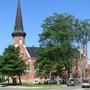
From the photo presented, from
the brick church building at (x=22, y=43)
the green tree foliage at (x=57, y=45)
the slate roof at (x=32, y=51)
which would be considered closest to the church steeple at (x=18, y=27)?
the brick church building at (x=22, y=43)

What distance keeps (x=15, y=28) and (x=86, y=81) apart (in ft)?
205

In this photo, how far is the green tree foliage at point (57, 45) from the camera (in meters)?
88.4

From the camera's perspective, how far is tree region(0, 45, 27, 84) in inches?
3327

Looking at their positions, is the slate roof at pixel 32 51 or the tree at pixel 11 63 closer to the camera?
the tree at pixel 11 63

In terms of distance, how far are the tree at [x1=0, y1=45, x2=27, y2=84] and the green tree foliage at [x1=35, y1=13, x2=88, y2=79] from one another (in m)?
5.56

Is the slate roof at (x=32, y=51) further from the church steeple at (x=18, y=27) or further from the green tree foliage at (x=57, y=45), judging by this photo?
the green tree foliage at (x=57, y=45)

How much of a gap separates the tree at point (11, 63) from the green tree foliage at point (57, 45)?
556 cm

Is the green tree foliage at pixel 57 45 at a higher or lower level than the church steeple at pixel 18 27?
lower

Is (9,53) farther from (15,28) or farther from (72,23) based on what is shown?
(15,28)

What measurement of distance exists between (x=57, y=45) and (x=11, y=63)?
1201cm

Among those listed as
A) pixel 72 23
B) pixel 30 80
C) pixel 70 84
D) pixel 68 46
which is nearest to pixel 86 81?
pixel 70 84

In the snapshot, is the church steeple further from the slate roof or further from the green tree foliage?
the green tree foliage

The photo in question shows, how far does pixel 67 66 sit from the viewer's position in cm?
9050

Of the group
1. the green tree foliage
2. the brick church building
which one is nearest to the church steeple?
the brick church building
